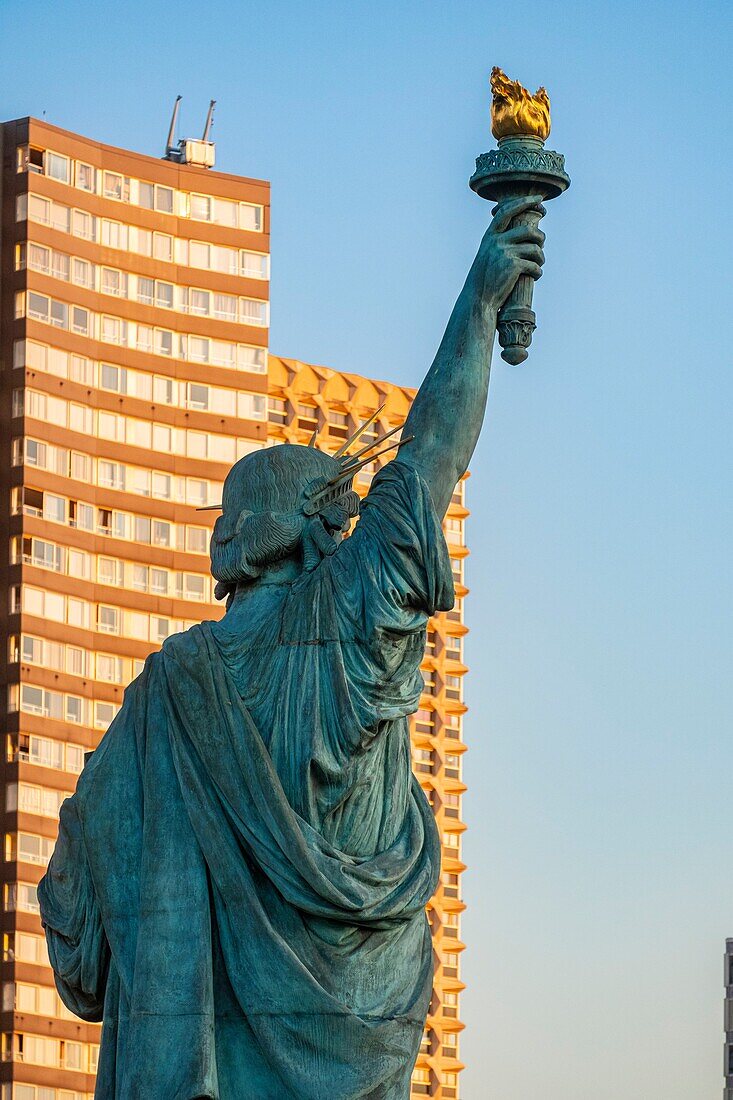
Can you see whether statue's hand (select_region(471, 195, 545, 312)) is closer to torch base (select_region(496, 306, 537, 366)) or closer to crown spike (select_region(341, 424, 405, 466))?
torch base (select_region(496, 306, 537, 366))

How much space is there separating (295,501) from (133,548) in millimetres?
92432

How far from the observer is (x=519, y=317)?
15.1 m

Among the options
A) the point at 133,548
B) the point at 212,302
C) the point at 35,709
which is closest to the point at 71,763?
the point at 35,709

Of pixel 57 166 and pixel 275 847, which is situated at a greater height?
pixel 57 166

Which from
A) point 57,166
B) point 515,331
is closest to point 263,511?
point 515,331

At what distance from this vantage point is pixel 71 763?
101 meters

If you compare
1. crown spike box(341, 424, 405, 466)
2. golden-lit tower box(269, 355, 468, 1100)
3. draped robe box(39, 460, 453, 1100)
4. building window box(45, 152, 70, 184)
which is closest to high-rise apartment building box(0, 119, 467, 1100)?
building window box(45, 152, 70, 184)

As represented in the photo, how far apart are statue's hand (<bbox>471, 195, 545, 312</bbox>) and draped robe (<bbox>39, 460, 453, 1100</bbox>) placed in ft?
3.26

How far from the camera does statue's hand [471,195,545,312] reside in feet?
49.2

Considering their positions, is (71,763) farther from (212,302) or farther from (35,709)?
(212,302)

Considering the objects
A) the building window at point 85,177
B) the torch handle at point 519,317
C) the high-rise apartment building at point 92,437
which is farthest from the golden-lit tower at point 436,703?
the torch handle at point 519,317

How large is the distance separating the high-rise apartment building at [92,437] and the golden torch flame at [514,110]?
83.1 m

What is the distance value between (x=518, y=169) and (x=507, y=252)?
0.39 m

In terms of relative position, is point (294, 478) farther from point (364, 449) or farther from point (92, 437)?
point (92, 437)
